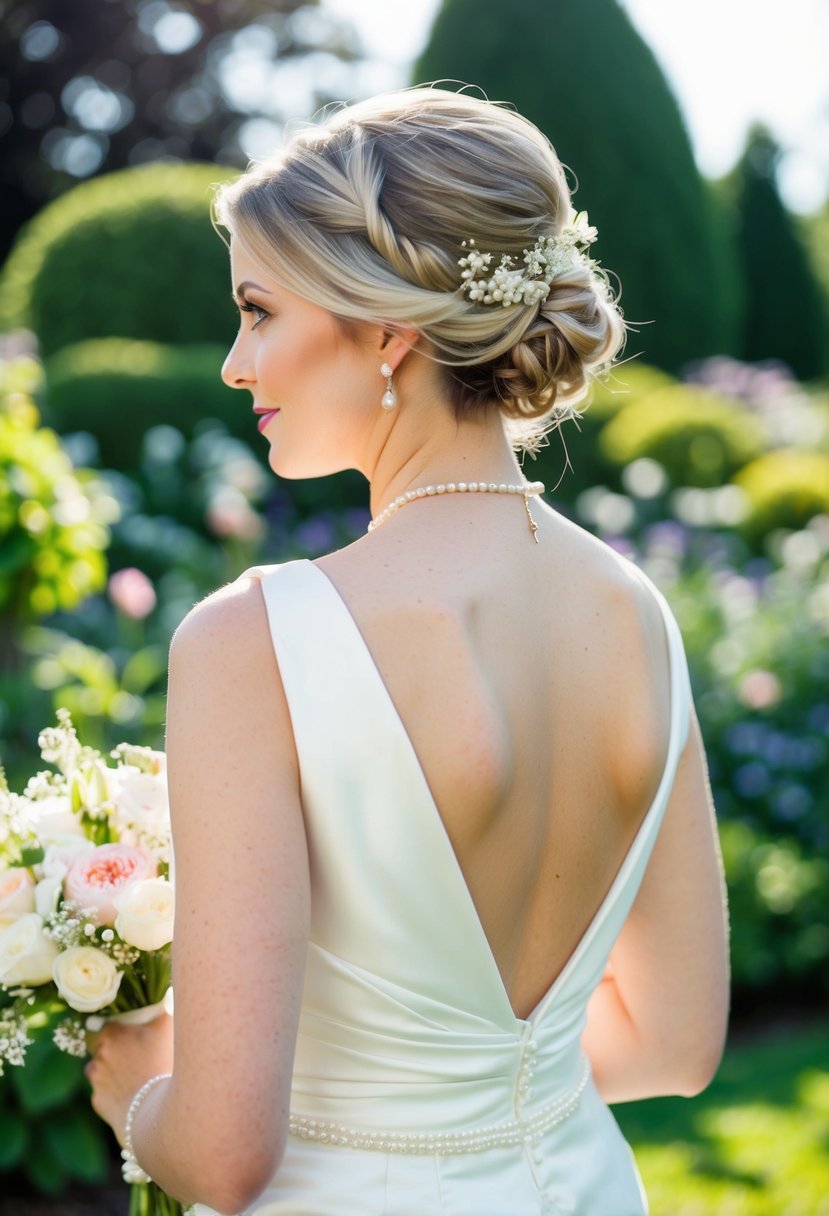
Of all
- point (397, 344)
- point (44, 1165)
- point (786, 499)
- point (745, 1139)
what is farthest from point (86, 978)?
point (786, 499)

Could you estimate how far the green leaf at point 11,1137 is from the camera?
307cm

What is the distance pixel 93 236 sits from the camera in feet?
33.8

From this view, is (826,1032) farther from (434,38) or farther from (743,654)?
(434,38)

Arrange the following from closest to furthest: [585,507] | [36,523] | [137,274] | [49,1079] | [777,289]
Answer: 1. [49,1079]
2. [36,523]
3. [585,507]
4. [137,274]
5. [777,289]

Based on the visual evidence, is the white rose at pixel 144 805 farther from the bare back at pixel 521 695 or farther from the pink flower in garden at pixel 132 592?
the pink flower in garden at pixel 132 592

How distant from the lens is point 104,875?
173cm

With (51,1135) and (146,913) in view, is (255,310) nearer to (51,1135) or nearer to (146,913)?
(146,913)

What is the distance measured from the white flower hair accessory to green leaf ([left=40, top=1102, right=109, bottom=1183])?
93.2 inches

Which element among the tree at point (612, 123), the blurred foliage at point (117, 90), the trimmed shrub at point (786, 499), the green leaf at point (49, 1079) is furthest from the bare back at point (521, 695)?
the blurred foliage at point (117, 90)

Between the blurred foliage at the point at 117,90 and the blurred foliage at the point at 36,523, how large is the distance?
1956cm

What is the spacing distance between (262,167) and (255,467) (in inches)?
212

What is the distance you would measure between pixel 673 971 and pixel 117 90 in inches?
947

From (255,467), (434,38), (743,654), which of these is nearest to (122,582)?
(255,467)

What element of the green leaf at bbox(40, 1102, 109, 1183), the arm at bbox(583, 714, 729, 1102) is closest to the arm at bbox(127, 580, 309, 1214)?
the arm at bbox(583, 714, 729, 1102)
